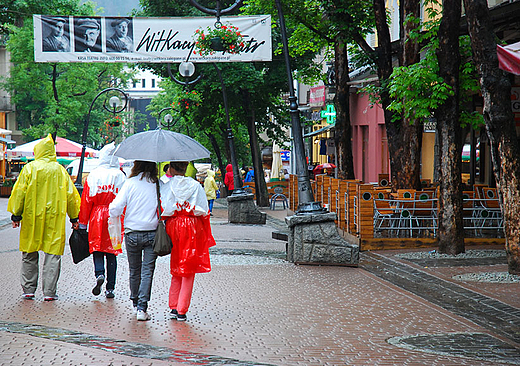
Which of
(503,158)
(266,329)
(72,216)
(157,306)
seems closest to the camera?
(266,329)

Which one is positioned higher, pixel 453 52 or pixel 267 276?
pixel 453 52

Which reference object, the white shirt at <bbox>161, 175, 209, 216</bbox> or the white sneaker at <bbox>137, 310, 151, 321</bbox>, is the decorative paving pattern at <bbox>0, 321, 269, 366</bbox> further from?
the white shirt at <bbox>161, 175, 209, 216</bbox>

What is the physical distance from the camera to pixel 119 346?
6.75 meters

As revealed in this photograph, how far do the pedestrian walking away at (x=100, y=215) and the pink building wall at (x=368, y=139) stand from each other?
23.8 meters

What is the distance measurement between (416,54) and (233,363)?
11657 millimetres

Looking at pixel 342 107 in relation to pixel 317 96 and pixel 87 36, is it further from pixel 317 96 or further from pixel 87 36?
pixel 317 96

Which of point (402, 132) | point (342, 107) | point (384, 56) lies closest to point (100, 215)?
point (402, 132)

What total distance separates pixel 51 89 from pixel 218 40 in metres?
41.4

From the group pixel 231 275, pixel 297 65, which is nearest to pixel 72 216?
pixel 231 275

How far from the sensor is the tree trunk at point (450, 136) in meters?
13.8

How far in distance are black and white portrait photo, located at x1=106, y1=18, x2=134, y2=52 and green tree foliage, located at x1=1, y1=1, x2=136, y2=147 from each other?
26979 mm

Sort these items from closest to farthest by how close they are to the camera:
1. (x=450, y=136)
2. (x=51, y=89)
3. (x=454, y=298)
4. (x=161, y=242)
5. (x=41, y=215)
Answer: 1. (x=161, y=242)
2. (x=41, y=215)
3. (x=454, y=298)
4. (x=450, y=136)
5. (x=51, y=89)

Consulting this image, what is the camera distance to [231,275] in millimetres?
11781

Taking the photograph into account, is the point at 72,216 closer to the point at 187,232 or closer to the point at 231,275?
the point at 187,232
